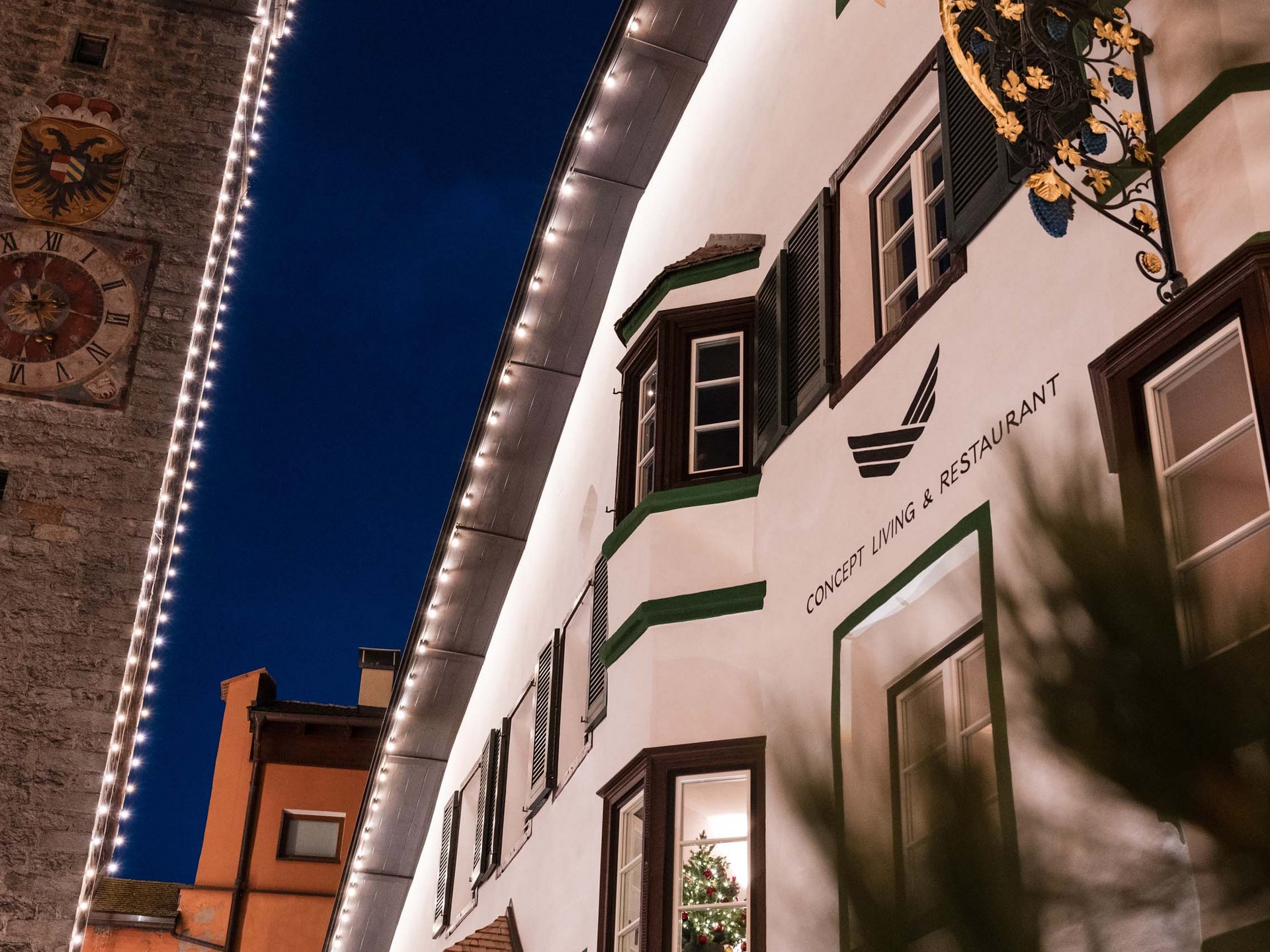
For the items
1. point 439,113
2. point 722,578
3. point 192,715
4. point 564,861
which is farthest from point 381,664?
point 439,113

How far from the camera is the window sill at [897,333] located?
655 cm

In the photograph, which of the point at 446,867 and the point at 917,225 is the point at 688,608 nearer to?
the point at 917,225

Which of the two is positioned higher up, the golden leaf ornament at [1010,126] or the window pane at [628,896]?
the golden leaf ornament at [1010,126]

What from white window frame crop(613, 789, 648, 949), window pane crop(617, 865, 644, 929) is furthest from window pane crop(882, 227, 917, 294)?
window pane crop(617, 865, 644, 929)

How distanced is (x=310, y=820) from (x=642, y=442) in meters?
16.0

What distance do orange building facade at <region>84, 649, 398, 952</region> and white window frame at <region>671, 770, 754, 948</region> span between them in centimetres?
1647

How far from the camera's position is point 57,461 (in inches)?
832

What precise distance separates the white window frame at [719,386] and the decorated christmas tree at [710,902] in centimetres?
225

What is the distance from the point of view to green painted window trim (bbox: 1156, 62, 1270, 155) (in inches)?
186

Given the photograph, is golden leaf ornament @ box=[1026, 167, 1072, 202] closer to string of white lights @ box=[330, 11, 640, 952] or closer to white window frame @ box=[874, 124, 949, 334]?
white window frame @ box=[874, 124, 949, 334]

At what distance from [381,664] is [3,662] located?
333 inches

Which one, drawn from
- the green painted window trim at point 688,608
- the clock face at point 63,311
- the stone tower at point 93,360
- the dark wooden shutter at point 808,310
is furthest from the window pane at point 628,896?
the clock face at point 63,311

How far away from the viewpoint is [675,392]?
31.3 feet

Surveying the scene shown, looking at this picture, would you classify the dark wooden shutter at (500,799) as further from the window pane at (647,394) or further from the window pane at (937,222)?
the window pane at (937,222)
